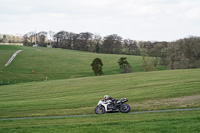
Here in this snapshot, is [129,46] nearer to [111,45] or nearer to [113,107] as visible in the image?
[111,45]

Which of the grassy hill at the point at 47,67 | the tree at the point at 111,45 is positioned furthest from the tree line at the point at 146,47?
the grassy hill at the point at 47,67

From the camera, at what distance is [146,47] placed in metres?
125

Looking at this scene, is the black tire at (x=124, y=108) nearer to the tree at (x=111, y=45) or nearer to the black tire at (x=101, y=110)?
the black tire at (x=101, y=110)

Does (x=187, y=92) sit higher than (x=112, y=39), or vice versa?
(x=112, y=39)

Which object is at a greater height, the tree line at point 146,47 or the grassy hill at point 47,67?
the tree line at point 146,47

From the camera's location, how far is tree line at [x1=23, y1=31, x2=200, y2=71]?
8356cm

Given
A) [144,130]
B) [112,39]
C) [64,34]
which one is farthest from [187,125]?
[64,34]

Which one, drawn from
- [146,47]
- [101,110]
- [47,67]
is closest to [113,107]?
[101,110]

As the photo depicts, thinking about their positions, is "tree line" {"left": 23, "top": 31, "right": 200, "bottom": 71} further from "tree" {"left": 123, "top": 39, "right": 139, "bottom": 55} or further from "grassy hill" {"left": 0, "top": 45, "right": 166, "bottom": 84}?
"grassy hill" {"left": 0, "top": 45, "right": 166, "bottom": 84}

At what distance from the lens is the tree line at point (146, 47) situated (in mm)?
83562

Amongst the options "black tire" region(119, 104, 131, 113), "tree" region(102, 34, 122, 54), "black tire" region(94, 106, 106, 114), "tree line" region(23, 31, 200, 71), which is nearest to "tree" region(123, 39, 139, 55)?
"tree line" region(23, 31, 200, 71)

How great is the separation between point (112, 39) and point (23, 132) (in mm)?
161281

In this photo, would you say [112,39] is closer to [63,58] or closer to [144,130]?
[63,58]

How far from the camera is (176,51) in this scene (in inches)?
3339
